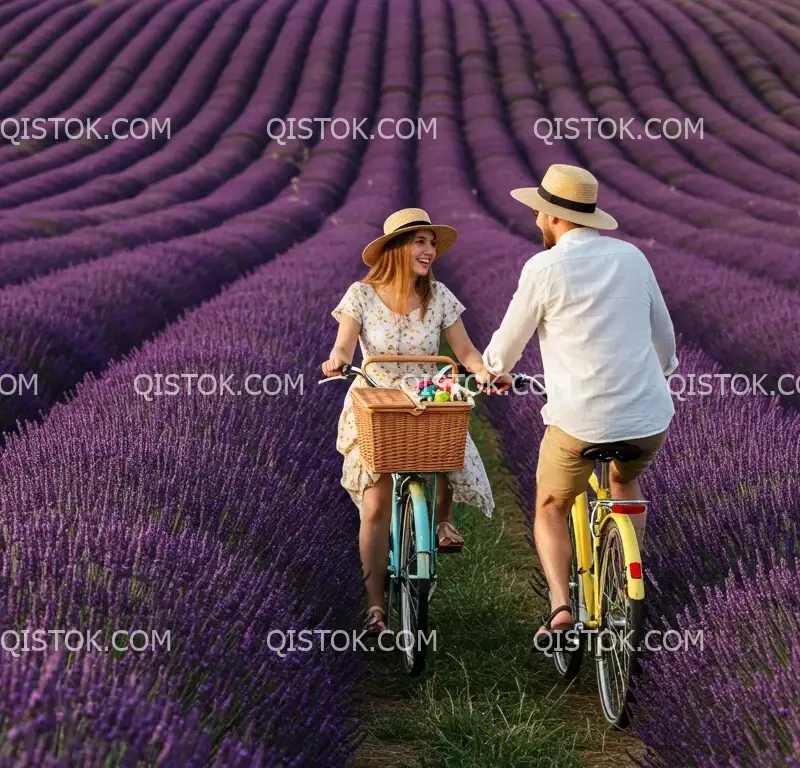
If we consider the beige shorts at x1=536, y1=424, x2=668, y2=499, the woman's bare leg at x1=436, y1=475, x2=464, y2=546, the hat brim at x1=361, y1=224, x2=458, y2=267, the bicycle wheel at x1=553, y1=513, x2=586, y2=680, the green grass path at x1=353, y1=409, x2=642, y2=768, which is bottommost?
the green grass path at x1=353, y1=409, x2=642, y2=768

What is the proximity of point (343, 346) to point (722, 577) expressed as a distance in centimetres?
126

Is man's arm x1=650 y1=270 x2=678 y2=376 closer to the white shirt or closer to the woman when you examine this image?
the white shirt

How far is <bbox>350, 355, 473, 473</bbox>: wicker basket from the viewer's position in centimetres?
261

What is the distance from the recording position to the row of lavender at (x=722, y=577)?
1.83m

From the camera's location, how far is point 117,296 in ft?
22.9

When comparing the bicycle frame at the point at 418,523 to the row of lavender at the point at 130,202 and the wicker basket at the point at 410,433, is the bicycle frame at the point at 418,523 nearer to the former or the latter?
the wicker basket at the point at 410,433

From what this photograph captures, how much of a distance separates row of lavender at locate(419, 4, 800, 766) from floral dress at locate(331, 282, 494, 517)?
1.92 ft

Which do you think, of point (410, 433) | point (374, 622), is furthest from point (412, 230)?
point (374, 622)

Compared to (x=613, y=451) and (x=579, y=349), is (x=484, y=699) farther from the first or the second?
(x=579, y=349)

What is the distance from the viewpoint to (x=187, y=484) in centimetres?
262

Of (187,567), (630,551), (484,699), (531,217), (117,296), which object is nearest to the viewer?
(187,567)

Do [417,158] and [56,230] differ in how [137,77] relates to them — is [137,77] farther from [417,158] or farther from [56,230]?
[56,230]

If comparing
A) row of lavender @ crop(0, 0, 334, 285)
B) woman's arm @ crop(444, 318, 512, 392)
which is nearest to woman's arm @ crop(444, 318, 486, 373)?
woman's arm @ crop(444, 318, 512, 392)

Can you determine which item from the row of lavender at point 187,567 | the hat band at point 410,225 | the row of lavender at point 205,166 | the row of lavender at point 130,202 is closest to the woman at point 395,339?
the hat band at point 410,225
